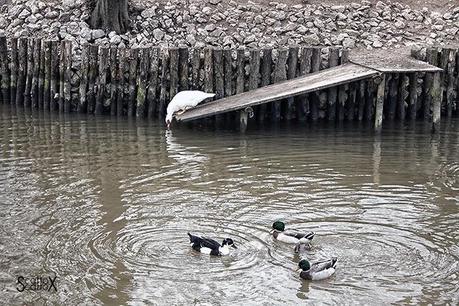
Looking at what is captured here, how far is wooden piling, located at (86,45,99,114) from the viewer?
685 inches

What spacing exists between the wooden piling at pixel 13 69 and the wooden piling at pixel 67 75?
146 centimetres

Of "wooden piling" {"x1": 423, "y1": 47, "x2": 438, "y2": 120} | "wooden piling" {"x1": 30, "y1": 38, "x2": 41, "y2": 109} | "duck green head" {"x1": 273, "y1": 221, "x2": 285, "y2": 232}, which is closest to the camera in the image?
"duck green head" {"x1": 273, "y1": 221, "x2": 285, "y2": 232}

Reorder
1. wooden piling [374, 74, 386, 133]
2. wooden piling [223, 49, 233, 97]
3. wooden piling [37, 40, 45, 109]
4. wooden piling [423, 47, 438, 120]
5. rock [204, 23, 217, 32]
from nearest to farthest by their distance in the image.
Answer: wooden piling [374, 74, 386, 133] < wooden piling [223, 49, 233, 97] < wooden piling [423, 47, 438, 120] < wooden piling [37, 40, 45, 109] < rock [204, 23, 217, 32]

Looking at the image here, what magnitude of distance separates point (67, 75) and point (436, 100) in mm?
8048

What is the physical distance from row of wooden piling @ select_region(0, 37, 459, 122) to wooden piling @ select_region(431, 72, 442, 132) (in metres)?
0.61

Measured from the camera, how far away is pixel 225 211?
10.9m

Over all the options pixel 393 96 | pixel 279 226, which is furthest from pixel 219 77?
pixel 279 226

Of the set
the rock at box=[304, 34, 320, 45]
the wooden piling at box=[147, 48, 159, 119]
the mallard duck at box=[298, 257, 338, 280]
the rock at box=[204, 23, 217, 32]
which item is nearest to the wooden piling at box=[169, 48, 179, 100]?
the wooden piling at box=[147, 48, 159, 119]

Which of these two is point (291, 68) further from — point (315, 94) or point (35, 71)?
point (35, 71)

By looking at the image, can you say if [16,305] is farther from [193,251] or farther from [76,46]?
[76,46]

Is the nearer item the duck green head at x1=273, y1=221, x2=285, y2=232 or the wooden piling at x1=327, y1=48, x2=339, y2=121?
the duck green head at x1=273, y1=221, x2=285, y2=232

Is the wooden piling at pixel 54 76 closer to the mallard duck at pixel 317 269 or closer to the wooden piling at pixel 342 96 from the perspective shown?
the wooden piling at pixel 342 96

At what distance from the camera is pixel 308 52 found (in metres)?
16.8

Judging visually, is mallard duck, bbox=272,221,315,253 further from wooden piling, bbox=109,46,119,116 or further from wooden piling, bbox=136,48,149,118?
wooden piling, bbox=109,46,119,116
